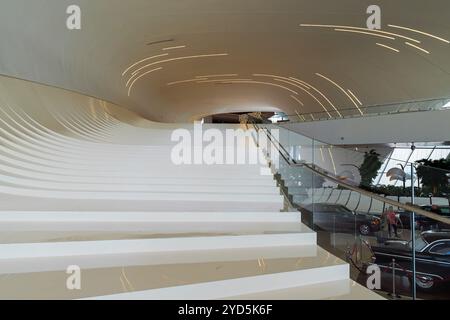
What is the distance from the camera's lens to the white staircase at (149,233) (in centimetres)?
242

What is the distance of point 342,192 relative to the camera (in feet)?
13.0

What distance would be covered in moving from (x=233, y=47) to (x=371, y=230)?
33.9 ft

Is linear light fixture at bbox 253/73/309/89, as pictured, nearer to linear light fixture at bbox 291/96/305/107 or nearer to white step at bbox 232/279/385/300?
linear light fixture at bbox 291/96/305/107

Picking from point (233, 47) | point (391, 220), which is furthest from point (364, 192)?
point (233, 47)

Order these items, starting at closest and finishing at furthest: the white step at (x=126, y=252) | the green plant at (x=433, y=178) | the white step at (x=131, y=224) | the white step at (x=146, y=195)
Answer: the white step at (x=126, y=252) → the white step at (x=131, y=224) → the green plant at (x=433, y=178) → the white step at (x=146, y=195)

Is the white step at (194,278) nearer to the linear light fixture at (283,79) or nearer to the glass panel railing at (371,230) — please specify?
the glass panel railing at (371,230)

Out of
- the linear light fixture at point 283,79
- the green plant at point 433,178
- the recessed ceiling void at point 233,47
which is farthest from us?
the linear light fixture at point 283,79

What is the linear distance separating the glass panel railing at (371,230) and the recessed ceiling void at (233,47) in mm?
6062

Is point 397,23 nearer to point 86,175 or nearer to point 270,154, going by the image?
point 270,154

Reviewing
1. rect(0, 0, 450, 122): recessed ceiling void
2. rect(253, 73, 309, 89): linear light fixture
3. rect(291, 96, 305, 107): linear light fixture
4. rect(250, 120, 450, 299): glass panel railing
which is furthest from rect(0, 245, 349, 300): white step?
rect(291, 96, 305, 107): linear light fixture

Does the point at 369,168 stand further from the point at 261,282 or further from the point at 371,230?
the point at 261,282

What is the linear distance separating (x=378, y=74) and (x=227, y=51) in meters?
6.07

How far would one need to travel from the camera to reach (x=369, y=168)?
5.14 meters

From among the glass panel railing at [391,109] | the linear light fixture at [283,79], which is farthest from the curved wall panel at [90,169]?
the linear light fixture at [283,79]
